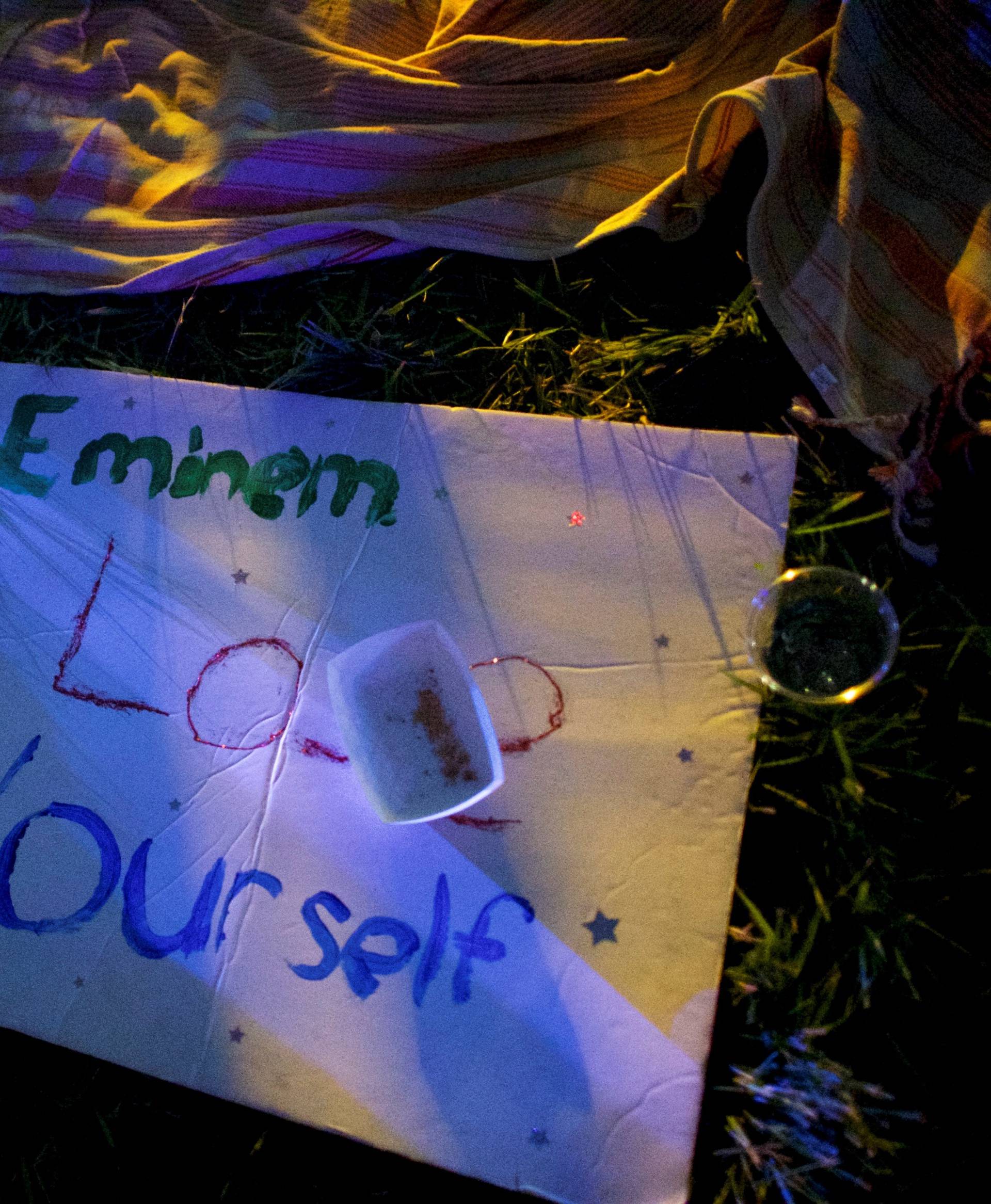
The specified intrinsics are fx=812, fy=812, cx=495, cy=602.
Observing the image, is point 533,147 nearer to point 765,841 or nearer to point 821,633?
point 821,633

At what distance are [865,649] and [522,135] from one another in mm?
567

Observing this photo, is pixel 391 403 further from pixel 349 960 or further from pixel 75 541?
pixel 349 960

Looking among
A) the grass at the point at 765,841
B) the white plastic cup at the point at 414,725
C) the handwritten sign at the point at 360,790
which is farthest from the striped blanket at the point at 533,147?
the white plastic cup at the point at 414,725

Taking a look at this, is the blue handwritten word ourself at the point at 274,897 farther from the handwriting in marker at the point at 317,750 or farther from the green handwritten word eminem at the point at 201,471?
the green handwritten word eminem at the point at 201,471

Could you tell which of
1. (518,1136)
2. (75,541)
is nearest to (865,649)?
(518,1136)

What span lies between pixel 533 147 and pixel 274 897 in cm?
73

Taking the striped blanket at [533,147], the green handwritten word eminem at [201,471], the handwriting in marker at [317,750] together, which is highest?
the striped blanket at [533,147]

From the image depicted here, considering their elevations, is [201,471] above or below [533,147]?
below

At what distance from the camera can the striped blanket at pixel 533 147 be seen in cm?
67

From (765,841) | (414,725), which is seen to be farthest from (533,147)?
(765,841)

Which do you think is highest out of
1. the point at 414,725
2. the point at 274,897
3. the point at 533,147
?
the point at 533,147

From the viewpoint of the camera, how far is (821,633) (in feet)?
2.22

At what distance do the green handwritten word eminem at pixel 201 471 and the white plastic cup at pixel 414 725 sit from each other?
0.43 ft

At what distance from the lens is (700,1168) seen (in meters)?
0.62
